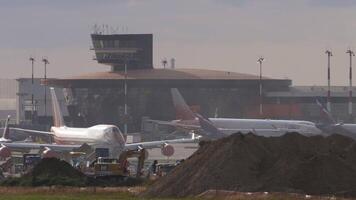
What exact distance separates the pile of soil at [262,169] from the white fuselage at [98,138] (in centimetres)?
5774

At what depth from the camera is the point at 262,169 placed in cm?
6712

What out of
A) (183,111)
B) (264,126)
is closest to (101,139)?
(264,126)

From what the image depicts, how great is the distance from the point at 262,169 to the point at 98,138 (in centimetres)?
7080

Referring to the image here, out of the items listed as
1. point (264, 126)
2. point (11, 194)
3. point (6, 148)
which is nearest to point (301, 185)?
point (11, 194)

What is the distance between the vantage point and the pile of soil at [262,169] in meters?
63.7

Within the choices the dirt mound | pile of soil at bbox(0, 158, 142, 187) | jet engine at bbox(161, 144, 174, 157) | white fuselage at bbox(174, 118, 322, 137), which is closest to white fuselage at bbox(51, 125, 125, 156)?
jet engine at bbox(161, 144, 174, 157)

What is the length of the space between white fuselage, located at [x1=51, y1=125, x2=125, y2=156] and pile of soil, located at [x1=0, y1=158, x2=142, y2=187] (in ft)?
158

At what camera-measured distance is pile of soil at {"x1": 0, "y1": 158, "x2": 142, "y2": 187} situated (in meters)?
75.1

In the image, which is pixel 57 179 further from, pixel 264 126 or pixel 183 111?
pixel 183 111

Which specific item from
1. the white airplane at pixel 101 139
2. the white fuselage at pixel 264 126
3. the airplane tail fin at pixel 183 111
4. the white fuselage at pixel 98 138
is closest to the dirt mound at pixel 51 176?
the white airplane at pixel 101 139

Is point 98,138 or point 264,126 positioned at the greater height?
point 264,126

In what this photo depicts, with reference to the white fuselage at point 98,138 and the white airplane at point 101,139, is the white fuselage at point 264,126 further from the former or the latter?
the white fuselage at point 98,138

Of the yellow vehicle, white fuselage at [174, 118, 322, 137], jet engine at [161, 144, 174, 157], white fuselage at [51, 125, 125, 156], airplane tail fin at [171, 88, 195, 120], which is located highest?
airplane tail fin at [171, 88, 195, 120]

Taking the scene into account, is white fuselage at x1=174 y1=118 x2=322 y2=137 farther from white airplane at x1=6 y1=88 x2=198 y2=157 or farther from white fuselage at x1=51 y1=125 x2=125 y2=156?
white fuselage at x1=51 y1=125 x2=125 y2=156
